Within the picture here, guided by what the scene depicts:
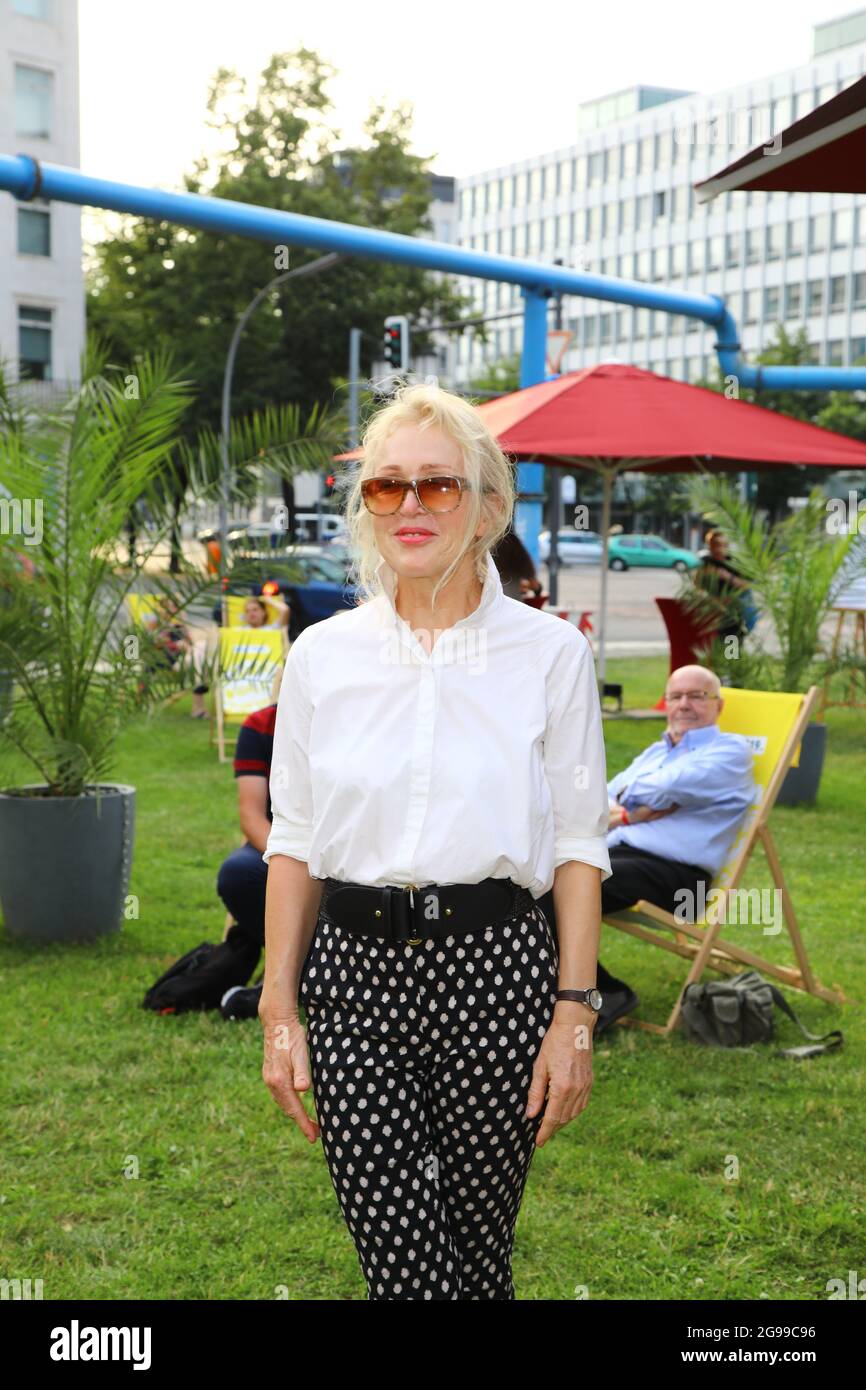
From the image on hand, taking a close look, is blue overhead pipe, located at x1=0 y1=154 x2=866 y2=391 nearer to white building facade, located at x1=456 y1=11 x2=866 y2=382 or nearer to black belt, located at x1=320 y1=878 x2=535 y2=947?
black belt, located at x1=320 y1=878 x2=535 y2=947

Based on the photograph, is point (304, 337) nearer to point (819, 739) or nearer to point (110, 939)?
point (819, 739)

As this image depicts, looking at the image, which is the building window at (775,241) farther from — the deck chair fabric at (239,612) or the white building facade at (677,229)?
the deck chair fabric at (239,612)

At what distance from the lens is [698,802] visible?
6.38 metres

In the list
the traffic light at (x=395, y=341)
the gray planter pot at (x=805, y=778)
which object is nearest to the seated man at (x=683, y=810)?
the gray planter pot at (x=805, y=778)

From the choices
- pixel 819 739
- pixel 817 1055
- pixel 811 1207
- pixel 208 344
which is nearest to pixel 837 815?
pixel 819 739

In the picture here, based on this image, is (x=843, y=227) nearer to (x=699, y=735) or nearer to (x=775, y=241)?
(x=775, y=241)

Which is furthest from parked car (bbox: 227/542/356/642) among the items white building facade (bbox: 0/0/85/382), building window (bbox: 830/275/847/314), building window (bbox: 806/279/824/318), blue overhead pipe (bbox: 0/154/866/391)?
building window (bbox: 806/279/824/318)

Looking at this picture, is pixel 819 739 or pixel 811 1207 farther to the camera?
pixel 819 739

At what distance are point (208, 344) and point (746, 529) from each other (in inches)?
1084

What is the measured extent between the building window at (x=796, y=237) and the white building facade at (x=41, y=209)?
5023 centimetres

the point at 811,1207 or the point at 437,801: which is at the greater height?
the point at 437,801

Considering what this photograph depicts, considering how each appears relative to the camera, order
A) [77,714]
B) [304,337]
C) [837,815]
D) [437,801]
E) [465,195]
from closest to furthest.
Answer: [437,801]
[77,714]
[837,815]
[304,337]
[465,195]

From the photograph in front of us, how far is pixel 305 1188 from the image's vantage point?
15.0 feet

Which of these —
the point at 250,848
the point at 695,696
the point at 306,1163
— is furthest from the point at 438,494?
the point at 695,696
